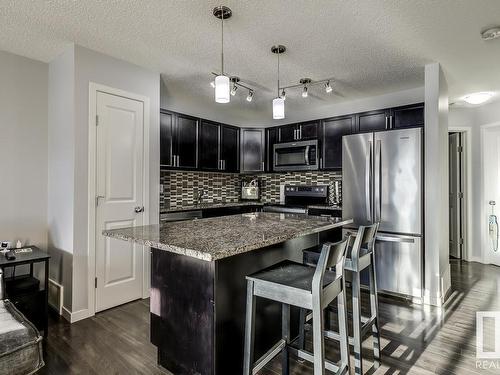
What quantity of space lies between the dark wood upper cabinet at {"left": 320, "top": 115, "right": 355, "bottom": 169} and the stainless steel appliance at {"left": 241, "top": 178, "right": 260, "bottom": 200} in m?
1.45

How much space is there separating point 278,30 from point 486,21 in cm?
160

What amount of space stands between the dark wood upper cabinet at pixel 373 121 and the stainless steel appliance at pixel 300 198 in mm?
1042

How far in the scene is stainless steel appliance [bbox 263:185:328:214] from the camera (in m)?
4.55

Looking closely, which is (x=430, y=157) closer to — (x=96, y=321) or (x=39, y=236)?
(x=96, y=321)

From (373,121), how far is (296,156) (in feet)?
4.15

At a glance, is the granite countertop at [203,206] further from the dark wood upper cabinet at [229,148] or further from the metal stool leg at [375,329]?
the metal stool leg at [375,329]

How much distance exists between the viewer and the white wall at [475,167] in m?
4.76

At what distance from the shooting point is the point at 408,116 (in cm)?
372

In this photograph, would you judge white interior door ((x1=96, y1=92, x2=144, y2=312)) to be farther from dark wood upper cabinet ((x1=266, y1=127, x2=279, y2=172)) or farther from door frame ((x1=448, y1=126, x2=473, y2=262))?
door frame ((x1=448, y1=126, x2=473, y2=262))

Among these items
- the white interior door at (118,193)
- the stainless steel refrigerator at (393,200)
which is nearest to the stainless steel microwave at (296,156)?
the stainless steel refrigerator at (393,200)

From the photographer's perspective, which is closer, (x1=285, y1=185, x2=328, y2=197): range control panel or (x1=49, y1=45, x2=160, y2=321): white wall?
(x1=49, y1=45, x2=160, y2=321): white wall

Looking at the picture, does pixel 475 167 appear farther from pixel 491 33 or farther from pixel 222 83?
pixel 222 83

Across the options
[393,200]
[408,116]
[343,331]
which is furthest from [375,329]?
[408,116]

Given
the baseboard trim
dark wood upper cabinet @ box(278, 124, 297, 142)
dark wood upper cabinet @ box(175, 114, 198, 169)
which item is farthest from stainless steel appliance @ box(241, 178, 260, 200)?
the baseboard trim
